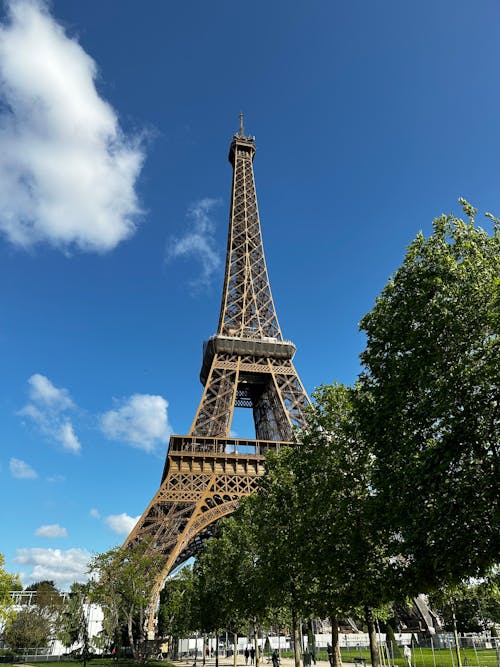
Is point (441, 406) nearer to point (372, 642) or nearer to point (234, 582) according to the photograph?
point (372, 642)

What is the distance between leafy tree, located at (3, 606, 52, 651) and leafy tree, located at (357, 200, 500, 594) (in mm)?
50870

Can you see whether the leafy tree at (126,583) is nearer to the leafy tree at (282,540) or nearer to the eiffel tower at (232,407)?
the eiffel tower at (232,407)

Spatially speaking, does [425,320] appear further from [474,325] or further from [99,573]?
[99,573]

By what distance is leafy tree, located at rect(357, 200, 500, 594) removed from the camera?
10852 mm

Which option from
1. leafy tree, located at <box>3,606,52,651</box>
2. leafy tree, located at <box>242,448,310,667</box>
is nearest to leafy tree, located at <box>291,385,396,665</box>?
leafy tree, located at <box>242,448,310,667</box>

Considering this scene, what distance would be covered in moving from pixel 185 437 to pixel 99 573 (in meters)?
13.3

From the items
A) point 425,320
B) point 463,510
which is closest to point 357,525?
point 463,510

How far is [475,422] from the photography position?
36.6 ft

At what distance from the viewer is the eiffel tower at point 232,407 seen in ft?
136

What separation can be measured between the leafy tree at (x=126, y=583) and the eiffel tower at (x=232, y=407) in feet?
3.03

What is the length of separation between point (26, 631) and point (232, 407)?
102 feet

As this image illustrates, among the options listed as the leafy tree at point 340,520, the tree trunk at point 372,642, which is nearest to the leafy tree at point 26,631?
the leafy tree at point 340,520

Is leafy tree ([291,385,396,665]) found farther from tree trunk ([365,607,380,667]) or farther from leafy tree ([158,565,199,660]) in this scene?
leafy tree ([158,565,199,660])

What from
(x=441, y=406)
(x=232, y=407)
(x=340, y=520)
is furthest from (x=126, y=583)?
(x=441, y=406)
